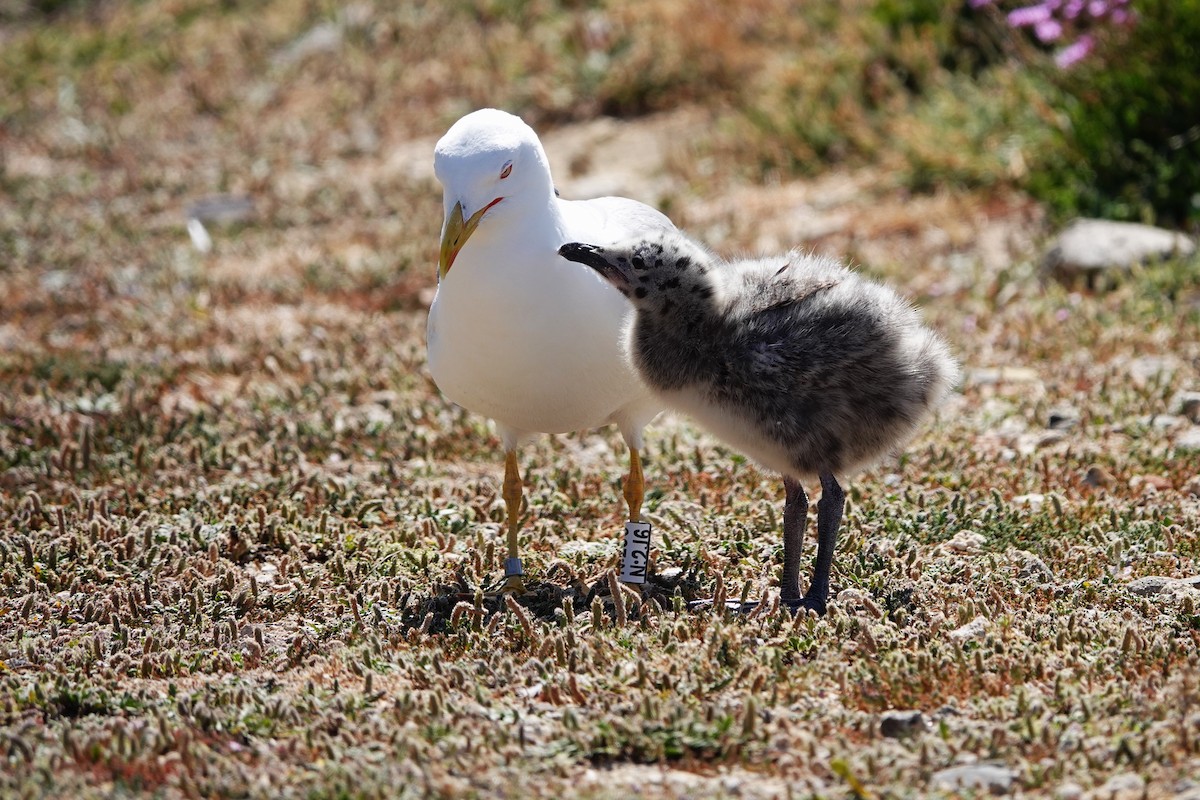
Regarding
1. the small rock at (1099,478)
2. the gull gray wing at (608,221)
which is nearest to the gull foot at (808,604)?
the gull gray wing at (608,221)

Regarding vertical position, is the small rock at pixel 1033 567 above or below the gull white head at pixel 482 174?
below

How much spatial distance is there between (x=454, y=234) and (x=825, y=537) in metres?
1.93

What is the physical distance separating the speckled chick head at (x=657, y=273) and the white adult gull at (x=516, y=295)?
304 mm

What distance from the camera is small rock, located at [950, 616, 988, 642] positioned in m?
5.49

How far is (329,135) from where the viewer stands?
17016 mm

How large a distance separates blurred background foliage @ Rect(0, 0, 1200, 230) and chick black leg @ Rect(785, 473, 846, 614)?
22.6 feet

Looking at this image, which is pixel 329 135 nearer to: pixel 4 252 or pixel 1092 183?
pixel 4 252

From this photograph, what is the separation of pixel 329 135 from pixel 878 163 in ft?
21.4

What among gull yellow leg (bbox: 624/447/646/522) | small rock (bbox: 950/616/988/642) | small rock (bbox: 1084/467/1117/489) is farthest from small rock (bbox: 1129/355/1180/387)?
small rock (bbox: 950/616/988/642)

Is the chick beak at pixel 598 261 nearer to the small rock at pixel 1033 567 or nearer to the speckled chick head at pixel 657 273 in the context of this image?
the speckled chick head at pixel 657 273

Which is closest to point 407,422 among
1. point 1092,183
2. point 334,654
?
point 334,654

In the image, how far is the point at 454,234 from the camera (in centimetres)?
600

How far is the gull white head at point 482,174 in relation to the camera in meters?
6.04

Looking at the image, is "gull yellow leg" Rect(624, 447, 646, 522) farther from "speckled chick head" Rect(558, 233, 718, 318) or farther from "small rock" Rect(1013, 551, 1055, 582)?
"small rock" Rect(1013, 551, 1055, 582)
